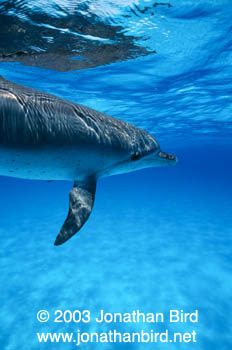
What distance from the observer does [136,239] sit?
1341cm

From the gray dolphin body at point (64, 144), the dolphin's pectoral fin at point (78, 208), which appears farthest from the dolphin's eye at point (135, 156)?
the dolphin's pectoral fin at point (78, 208)

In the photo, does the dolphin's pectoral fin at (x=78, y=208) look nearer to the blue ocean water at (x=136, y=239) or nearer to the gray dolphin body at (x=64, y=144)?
the gray dolphin body at (x=64, y=144)

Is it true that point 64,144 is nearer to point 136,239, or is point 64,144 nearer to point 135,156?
point 135,156

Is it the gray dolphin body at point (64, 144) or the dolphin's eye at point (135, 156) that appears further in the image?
the dolphin's eye at point (135, 156)

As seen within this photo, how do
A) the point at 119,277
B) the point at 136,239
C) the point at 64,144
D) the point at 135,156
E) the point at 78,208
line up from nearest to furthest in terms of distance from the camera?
the point at 64,144 → the point at 78,208 → the point at 135,156 → the point at 119,277 → the point at 136,239

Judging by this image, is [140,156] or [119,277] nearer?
[140,156]

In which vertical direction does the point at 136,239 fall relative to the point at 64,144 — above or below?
below

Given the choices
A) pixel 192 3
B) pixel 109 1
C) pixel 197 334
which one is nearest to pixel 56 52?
pixel 109 1

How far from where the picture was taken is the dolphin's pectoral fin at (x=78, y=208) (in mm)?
3293

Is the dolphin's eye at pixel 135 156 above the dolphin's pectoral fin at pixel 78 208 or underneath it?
above

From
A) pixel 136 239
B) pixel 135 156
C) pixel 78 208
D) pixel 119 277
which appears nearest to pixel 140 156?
pixel 135 156

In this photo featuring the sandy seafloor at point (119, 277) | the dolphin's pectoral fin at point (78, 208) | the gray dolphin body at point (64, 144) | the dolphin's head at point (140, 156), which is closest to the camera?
the gray dolphin body at point (64, 144)

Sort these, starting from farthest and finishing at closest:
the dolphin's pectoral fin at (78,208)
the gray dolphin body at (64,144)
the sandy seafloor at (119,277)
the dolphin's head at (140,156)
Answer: the sandy seafloor at (119,277), the dolphin's head at (140,156), the dolphin's pectoral fin at (78,208), the gray dolphin body at (64,144)

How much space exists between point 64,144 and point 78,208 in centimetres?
94
